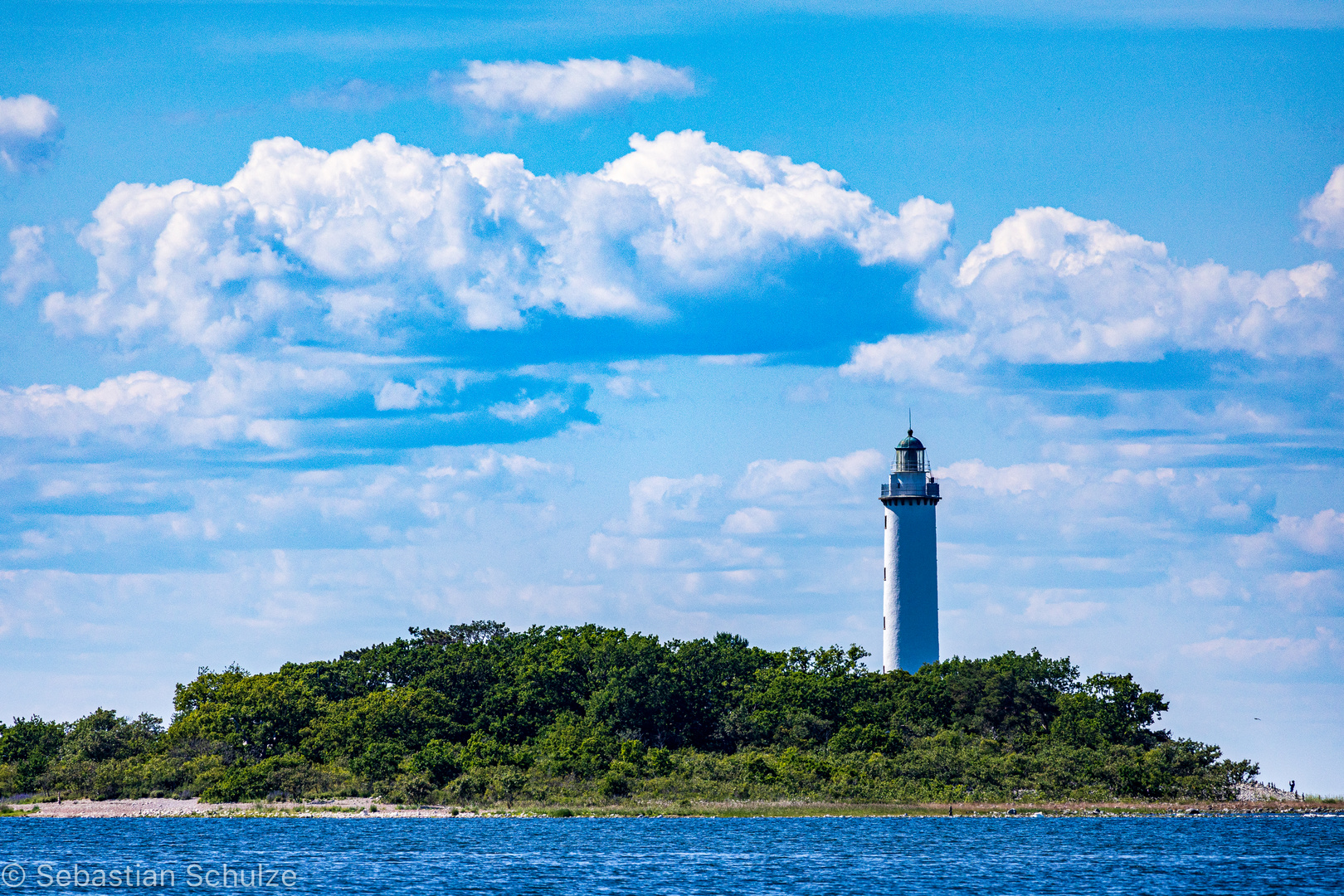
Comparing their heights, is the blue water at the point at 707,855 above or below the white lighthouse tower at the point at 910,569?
below

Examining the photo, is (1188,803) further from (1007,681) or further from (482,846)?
(482,846)

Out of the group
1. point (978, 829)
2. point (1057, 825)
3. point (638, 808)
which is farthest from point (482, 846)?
point (1057, 825)

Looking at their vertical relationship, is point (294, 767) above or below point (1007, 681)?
below

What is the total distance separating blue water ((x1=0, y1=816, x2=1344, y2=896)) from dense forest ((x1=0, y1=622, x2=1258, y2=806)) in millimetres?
2614

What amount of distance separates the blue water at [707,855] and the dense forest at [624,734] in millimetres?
2614

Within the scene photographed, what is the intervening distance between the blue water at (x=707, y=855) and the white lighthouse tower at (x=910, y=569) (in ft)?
44.4

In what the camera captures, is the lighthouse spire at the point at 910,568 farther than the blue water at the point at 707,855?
Yes

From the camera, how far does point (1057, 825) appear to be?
9256 centimetres

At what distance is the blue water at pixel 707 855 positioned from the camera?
6316 cm

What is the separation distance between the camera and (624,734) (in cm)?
10519

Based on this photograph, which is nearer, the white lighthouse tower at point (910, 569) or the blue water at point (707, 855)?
the blue water at point (707, 855)

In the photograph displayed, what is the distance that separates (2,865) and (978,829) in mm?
52526

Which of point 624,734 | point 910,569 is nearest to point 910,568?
point 910,569

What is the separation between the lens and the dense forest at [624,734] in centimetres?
9719
